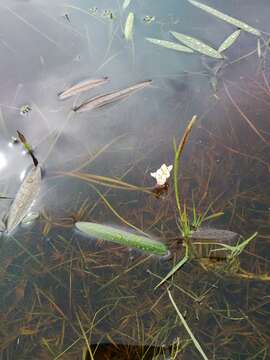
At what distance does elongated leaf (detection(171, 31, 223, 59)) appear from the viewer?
245 cm

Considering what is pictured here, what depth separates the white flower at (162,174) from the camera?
1.92 m

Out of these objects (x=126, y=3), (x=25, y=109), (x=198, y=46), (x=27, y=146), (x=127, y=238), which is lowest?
(x=127, y=238)

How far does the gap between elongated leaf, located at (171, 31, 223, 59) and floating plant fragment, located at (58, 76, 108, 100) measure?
519 millimetres

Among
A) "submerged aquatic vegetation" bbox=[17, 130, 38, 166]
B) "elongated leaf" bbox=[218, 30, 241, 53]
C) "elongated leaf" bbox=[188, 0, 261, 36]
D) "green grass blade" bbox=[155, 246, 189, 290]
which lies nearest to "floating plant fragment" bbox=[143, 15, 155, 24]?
"elongated leaf" bbox=[188, 0, 261, 36]

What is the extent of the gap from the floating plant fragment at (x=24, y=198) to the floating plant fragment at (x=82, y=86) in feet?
1.69

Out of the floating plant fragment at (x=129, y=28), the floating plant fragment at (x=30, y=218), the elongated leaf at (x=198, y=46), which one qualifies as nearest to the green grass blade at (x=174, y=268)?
the floating plant fragment at (x=30, y=218)

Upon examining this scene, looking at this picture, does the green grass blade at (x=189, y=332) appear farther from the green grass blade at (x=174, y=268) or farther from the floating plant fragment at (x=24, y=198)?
the floating plant fragment at (x=24, y=198)

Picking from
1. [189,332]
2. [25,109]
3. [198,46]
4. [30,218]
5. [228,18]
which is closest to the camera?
[189,332]

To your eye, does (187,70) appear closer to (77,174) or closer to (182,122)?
(182,122)

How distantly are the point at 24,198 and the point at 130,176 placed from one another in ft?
1.65

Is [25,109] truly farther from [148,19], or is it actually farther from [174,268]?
[174,268]

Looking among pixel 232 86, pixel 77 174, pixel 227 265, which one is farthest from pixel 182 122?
pixel 227 265

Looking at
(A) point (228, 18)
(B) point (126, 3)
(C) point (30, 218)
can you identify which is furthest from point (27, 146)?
(A) point (228, 18)

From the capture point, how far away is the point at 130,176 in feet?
6.71
